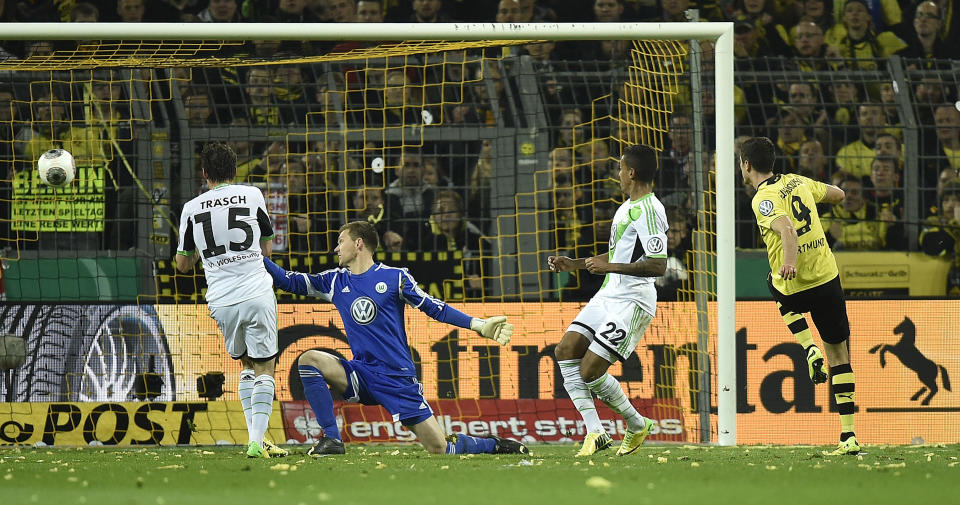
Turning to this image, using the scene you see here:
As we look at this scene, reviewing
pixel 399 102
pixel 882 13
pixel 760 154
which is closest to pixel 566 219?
pixel 399 102

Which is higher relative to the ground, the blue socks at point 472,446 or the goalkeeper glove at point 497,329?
the goalkeeper glove at point 497,329

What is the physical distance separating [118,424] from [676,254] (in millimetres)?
4521

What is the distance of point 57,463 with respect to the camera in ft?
22.4

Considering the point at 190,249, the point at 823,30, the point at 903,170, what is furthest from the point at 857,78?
the point at 190,249

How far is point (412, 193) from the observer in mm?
10070

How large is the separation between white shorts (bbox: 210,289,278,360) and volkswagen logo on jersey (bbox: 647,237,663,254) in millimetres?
2302

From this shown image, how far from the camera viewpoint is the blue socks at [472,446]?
7148 mm

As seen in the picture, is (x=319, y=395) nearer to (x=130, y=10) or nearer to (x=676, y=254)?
(x=676, y=254)

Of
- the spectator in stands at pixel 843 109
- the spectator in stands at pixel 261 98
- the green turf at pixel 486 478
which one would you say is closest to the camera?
the green turf at pixel 486 478

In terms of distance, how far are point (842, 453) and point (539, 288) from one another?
294 centimetres

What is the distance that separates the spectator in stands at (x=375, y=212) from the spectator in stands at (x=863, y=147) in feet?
12.8

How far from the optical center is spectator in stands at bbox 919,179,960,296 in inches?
392

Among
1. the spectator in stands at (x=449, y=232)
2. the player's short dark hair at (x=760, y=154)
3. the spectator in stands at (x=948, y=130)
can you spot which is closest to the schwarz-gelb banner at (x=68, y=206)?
the spectator in stands at (x=449, y=232)

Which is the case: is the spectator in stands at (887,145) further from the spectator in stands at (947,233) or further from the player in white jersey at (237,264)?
the player in white jersey at (237,264)
